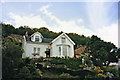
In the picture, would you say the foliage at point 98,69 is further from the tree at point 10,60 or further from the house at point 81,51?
the tree at point 10,60

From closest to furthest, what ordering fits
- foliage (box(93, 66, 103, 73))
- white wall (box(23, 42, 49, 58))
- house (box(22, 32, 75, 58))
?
1. foliage (box(93, 66, 103, 73))
2. white wall (box(23, 42, 49, 58))
3. house (box(22, 32, 75, 58))

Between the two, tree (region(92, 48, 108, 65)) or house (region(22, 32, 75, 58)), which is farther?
house (region(22, 32, 75, 58))

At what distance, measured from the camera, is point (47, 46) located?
903 cm

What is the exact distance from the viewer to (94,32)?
8586 millimetres

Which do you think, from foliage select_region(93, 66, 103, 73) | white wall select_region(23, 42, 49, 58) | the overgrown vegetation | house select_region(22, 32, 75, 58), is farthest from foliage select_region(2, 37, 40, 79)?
foliage select_region(93, 66, 103, 73)

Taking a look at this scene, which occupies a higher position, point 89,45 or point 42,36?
point 42,36

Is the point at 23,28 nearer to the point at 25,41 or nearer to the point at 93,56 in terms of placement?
the point at 25,41

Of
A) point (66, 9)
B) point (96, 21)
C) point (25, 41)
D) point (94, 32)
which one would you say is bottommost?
point (25, 41)

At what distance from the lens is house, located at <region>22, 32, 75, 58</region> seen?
27.2ft

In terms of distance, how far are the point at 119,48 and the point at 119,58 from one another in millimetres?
715

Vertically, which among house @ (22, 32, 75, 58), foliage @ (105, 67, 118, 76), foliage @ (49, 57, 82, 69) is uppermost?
house @ (22, 32, 75, 58)

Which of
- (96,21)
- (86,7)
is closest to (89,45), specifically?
(96,21)

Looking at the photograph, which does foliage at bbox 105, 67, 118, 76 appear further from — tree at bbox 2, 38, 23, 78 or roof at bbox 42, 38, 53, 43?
tree at bbox 2, 38, 23, 78

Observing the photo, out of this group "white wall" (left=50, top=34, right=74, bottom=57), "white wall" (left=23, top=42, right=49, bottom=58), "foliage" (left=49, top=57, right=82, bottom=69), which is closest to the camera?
"foliage" (left=49, top=57, right=82, bottom=69)
